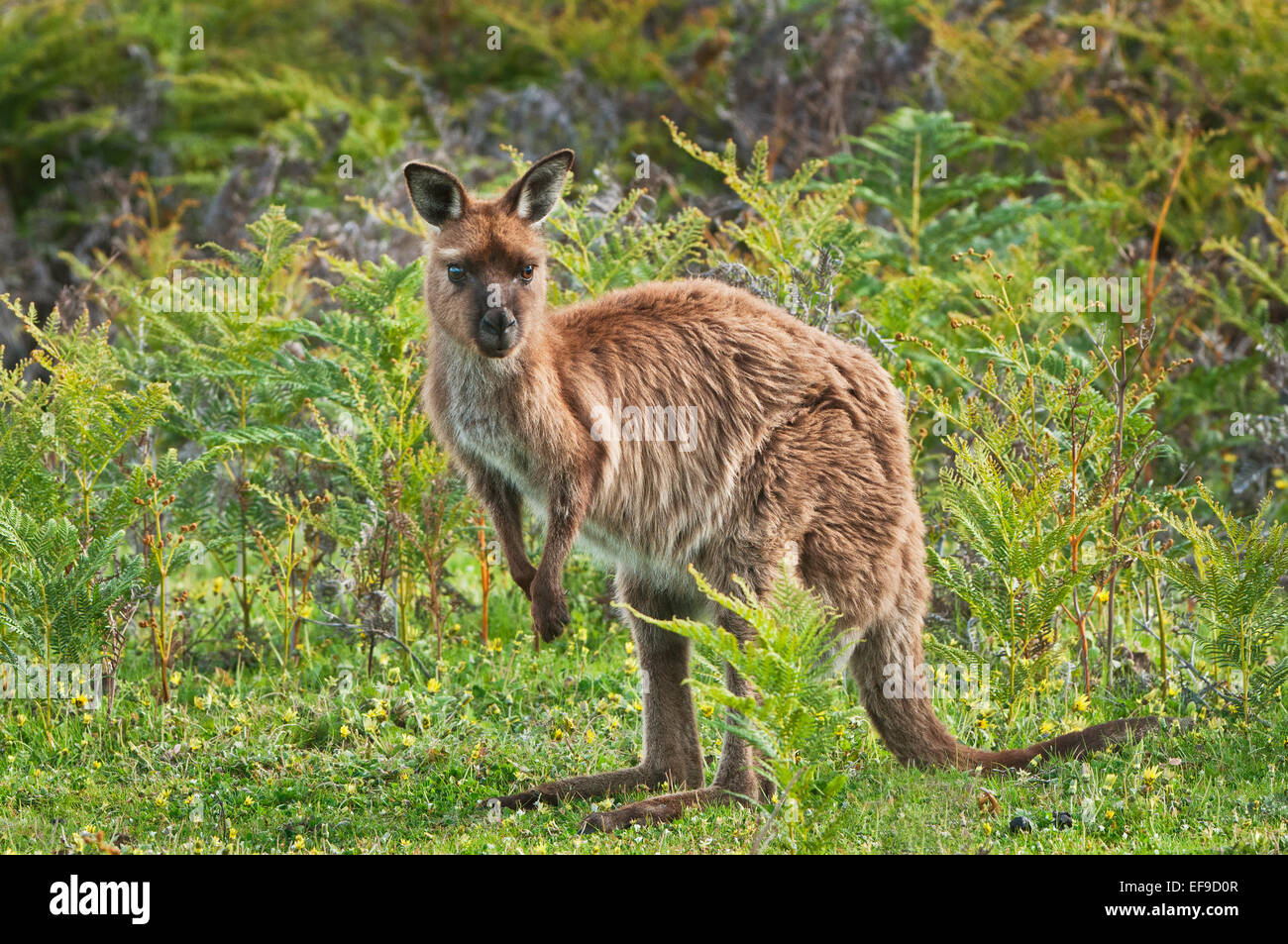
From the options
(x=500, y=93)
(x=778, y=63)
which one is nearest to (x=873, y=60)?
(x=778, y=63)

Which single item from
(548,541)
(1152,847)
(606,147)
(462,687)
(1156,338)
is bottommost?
(1152,847)

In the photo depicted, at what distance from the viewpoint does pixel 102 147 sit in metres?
13.4

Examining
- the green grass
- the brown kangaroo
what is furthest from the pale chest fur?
the green grass

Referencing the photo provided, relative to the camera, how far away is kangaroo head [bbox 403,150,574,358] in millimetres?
4852

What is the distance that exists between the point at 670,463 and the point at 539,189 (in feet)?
3.68

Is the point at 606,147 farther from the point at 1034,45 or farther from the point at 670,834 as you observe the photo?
the point at 670,834

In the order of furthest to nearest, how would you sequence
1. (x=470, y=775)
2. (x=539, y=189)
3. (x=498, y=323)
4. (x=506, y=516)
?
1. (x=470, y=775)
2. (x=506, y=516)
3. (x=539, y=189)
4. (x=498, y=323)

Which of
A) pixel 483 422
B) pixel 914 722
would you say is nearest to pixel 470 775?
pixel 483 422

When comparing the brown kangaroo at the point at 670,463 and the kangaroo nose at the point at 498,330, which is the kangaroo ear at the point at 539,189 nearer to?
the brown kangaroo at the point at 670,463

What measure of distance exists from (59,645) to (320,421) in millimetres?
1380

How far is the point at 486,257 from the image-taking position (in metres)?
4.94

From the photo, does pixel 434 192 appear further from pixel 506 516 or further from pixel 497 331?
pixel 506 516

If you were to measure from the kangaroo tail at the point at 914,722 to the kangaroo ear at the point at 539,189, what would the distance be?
201 cm

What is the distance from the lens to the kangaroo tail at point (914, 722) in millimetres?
5102
